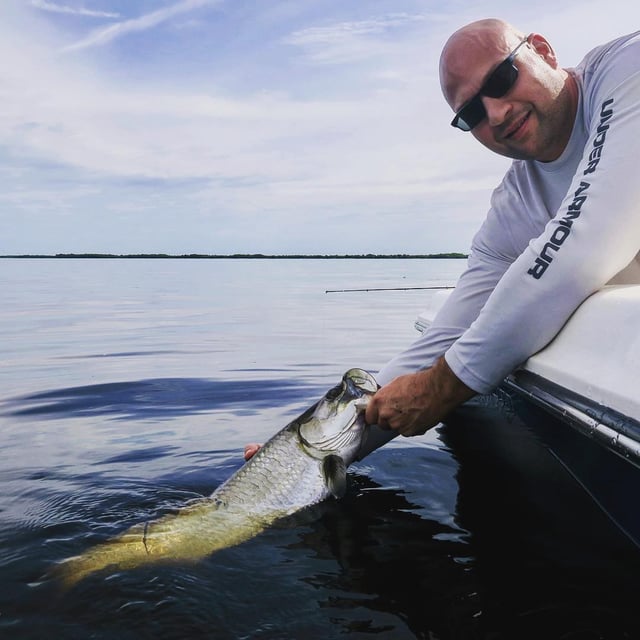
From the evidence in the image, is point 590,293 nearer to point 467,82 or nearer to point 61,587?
point 467,82

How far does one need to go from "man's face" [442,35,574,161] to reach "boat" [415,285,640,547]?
842 millimetres

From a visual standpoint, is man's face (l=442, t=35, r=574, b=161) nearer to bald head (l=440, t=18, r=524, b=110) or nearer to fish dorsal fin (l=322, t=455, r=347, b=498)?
bald head (l=440, t=18, r=524, b=110)

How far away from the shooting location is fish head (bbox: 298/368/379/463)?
3.30 metres

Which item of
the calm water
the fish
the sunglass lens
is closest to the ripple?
the calm water

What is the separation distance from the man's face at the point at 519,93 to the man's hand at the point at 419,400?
1059mm

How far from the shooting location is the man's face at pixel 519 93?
2.88m

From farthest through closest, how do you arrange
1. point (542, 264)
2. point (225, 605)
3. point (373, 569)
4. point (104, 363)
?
1. point (104, 363)
2. point (373, 569)
3. point (225, 605)
4. point (542, 264)

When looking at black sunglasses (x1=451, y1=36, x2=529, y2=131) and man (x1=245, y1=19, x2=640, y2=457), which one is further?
black sunglasses (x1=451, y1=36, x2=529, y2=131)

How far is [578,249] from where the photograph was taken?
2381 millimetres

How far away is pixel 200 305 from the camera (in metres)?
21.7

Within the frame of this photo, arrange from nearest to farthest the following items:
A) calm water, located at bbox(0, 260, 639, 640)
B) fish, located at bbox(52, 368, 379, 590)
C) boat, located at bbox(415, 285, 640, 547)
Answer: boat, located at bbox(415, 285, 640, 547) < calm water, located at bbox(0, 260, 639, 640) < fish, located at bbox(52, 368, 379, 590)

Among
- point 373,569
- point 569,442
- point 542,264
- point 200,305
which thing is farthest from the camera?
point 200,305

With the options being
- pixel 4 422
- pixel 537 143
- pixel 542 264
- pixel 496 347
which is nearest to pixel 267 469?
pixel 496 347

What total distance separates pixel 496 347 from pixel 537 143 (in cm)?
100
